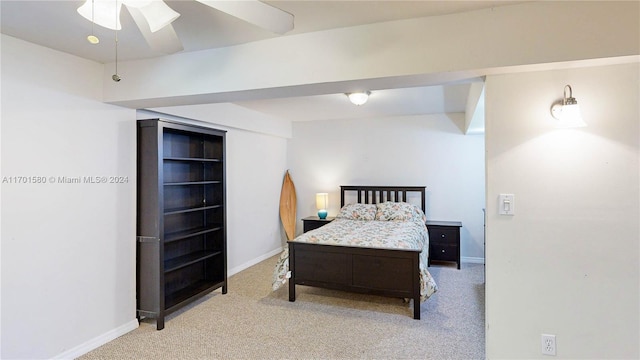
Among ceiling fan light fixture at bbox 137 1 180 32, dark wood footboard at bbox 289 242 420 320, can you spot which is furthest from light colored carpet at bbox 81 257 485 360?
ceiling fan light fixture at bbox 137 1 180 32

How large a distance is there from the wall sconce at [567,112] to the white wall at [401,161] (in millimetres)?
3237

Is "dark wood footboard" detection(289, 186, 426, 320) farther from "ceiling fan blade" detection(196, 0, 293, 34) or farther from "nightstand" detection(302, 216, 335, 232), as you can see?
A: "ceiling fan blade" detection(196, 0, 293, 34)

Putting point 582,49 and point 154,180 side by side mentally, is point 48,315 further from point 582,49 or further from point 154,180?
point 582,49

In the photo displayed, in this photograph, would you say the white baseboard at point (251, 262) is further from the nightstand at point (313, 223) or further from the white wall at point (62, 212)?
the white wall at point (62, 212)

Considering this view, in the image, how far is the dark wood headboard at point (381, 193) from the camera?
16.6 ft

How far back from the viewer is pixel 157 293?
114 inches

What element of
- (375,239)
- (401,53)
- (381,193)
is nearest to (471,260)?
(381,193)

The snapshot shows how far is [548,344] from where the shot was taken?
1.83 metres

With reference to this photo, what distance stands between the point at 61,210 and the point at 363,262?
2.56m

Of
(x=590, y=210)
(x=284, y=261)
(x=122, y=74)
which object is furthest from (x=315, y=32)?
(x=284, y=261)

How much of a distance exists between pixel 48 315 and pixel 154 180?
120 centimetres

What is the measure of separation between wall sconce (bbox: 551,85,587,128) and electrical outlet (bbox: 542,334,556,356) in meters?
1.17

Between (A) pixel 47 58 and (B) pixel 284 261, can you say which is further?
(B) pixel 284 261

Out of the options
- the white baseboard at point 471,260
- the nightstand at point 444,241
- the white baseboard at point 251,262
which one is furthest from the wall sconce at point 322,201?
the white baseboard at point 471,260
